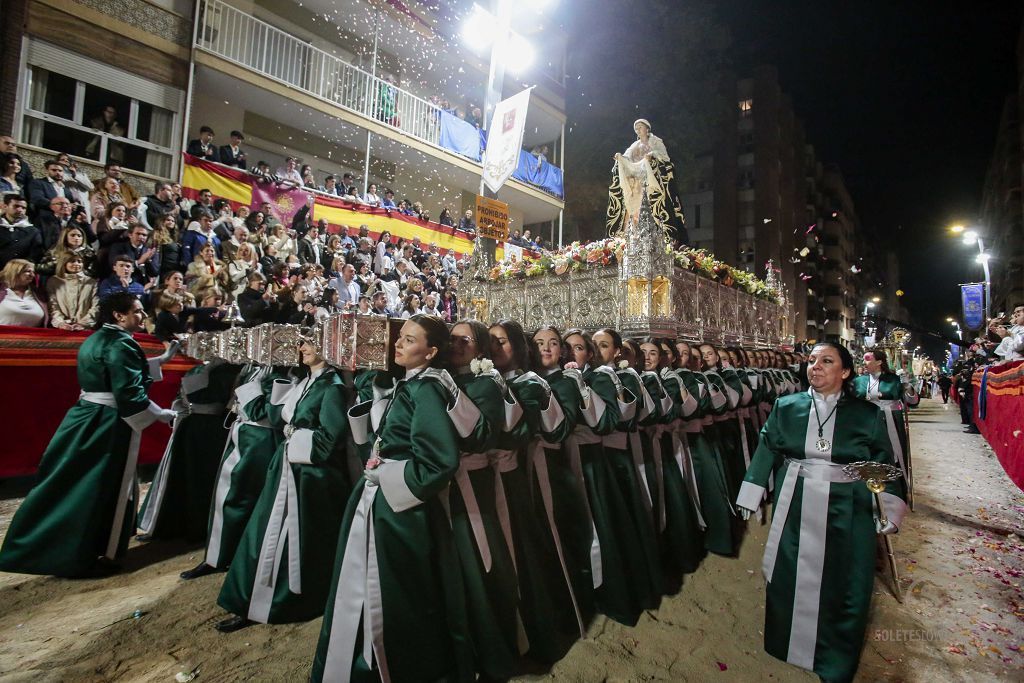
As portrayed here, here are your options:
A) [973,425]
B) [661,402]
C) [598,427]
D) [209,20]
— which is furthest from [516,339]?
[973,425]

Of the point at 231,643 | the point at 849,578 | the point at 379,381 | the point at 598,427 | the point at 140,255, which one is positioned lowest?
the point at 231,643

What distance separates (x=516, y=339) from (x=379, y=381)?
963 millimetres

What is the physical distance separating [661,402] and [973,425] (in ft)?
53.8

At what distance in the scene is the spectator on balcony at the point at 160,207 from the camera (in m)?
8.75

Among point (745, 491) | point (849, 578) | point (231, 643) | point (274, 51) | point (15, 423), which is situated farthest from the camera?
point (274, 51)

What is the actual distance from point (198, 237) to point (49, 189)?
1.95m

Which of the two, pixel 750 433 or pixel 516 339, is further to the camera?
pixel 750 433

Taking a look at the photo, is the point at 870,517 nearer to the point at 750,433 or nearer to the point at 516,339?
the point at 516,339

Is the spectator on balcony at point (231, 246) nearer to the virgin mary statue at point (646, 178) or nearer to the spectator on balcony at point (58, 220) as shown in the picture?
the spectator on balcony at point (58, 220)

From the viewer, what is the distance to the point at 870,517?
284 cm

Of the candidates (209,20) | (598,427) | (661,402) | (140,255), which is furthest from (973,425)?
(209,20)

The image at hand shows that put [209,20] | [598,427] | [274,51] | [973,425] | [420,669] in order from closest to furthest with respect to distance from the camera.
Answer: [420,669] < [598,427] < [209,20] < [274,51] < [973,425]

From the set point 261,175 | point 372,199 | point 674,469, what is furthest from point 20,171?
point 674,469

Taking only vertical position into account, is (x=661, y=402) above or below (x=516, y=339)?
below
